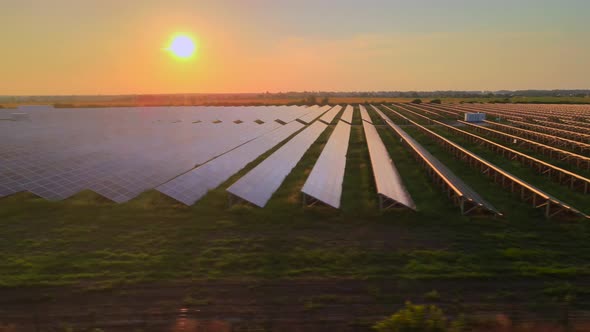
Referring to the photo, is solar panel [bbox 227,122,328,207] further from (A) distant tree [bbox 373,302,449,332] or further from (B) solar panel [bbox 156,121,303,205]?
(A) distant tree [bbox 373,302,449,332]

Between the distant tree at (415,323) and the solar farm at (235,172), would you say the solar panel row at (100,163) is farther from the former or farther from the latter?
the distant tree at (415,323)

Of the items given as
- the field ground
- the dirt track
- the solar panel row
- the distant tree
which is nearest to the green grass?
the field ground

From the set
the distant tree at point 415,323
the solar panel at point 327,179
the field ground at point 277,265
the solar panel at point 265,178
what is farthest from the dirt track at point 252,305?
the solar panel at point 265,178

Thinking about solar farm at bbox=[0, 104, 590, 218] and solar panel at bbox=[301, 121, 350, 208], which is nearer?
solar panel at bbox=[301, 121, 350, 208]

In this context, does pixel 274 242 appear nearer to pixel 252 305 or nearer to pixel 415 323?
pixel 252 305

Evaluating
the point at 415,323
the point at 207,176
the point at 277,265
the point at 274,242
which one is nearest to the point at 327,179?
the point at 207,176
